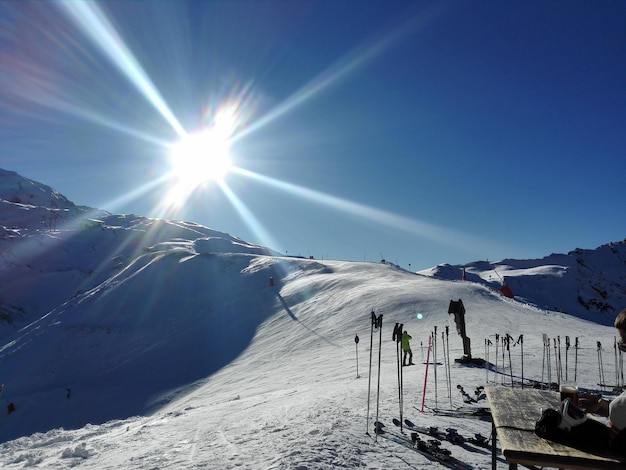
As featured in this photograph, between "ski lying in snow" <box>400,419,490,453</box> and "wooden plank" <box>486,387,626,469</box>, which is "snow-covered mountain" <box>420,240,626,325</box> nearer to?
"ski lying in snow" <box>400,419,490,453</box>

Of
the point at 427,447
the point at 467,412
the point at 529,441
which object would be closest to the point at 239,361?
the point at 467,412

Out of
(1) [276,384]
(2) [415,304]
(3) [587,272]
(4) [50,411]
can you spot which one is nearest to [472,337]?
(2) [415,304]

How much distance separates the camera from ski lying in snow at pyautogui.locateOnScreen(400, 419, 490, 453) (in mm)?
7062

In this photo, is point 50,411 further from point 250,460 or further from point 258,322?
point 250,460

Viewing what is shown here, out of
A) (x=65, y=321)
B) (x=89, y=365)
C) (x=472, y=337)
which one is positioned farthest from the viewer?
(x=65, y=321)

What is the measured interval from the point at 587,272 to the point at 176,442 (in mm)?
188901

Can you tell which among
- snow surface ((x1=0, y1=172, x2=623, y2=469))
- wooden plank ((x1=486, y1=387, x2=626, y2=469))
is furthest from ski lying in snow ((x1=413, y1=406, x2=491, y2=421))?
wooden plank ((x1=486, y1=387, x2=626, y2=469))

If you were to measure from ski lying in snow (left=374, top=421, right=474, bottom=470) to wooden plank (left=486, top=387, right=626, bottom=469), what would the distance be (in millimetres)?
2115

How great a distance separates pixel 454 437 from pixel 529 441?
4306 mm

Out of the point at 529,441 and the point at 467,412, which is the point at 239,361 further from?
the point at 529,441

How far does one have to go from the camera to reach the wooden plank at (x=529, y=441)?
10.2 ft

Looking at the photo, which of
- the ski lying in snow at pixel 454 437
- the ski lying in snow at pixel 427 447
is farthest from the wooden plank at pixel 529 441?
the ski lying in snow at pixel 454 437

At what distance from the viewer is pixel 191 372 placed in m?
27.9

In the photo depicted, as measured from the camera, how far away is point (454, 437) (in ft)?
23.9
